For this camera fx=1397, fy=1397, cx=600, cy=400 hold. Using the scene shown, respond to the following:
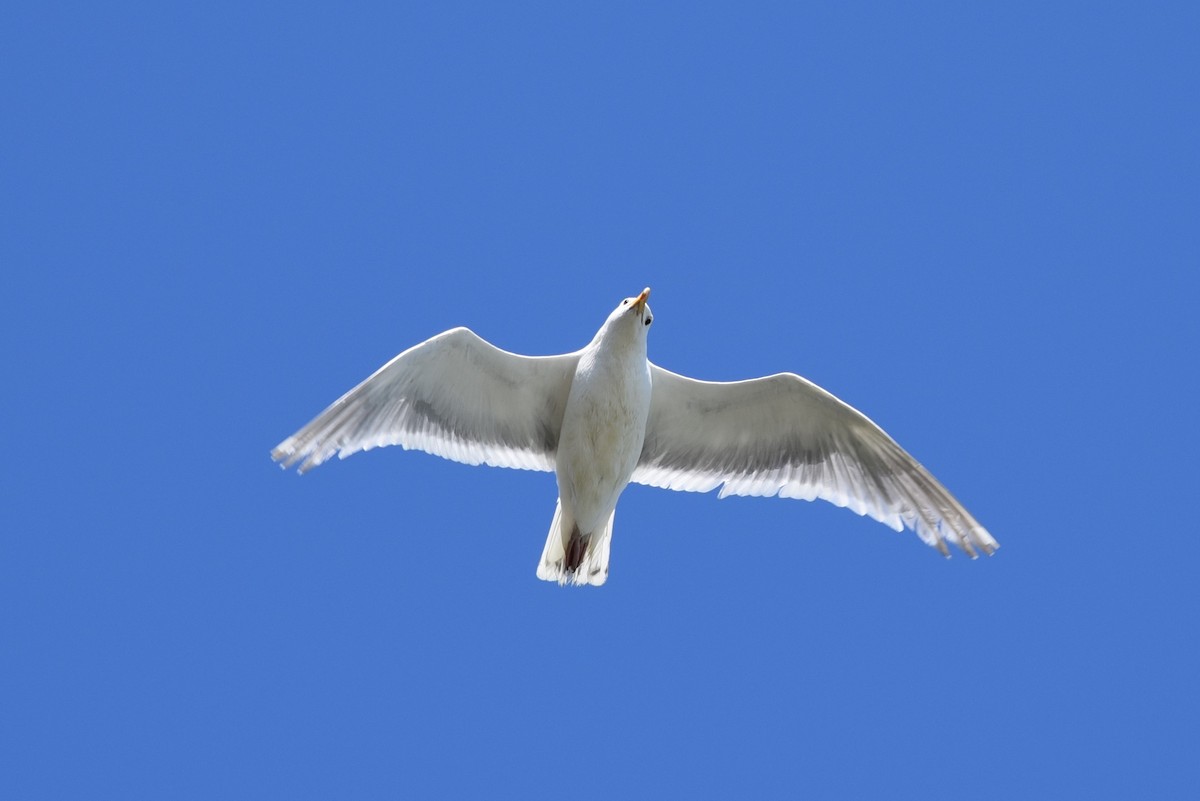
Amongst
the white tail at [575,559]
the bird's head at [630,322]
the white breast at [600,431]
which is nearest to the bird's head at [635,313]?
the bird's head at [630,322]

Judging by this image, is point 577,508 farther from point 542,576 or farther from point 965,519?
point 965,519

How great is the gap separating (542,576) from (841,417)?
2720 mm

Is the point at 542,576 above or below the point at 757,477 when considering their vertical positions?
below

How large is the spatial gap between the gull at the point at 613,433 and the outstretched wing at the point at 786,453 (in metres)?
0.01

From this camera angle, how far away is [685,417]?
451 inches

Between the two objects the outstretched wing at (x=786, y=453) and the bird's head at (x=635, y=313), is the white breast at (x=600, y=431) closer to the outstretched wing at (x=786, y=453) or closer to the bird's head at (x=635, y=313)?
the bird's head at (x=635, y=313)

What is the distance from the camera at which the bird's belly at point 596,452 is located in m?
10.7

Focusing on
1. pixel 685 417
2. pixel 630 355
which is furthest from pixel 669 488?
pixel 630 355

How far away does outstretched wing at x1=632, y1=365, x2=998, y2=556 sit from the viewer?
1109cm

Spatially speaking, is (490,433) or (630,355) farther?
(490,433)

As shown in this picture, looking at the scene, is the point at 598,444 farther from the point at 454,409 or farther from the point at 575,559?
the point at 454,409

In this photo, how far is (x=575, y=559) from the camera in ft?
36.8

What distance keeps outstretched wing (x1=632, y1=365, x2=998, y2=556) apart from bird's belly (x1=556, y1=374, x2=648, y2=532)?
0.54 m

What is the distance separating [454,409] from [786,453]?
2.73 m
